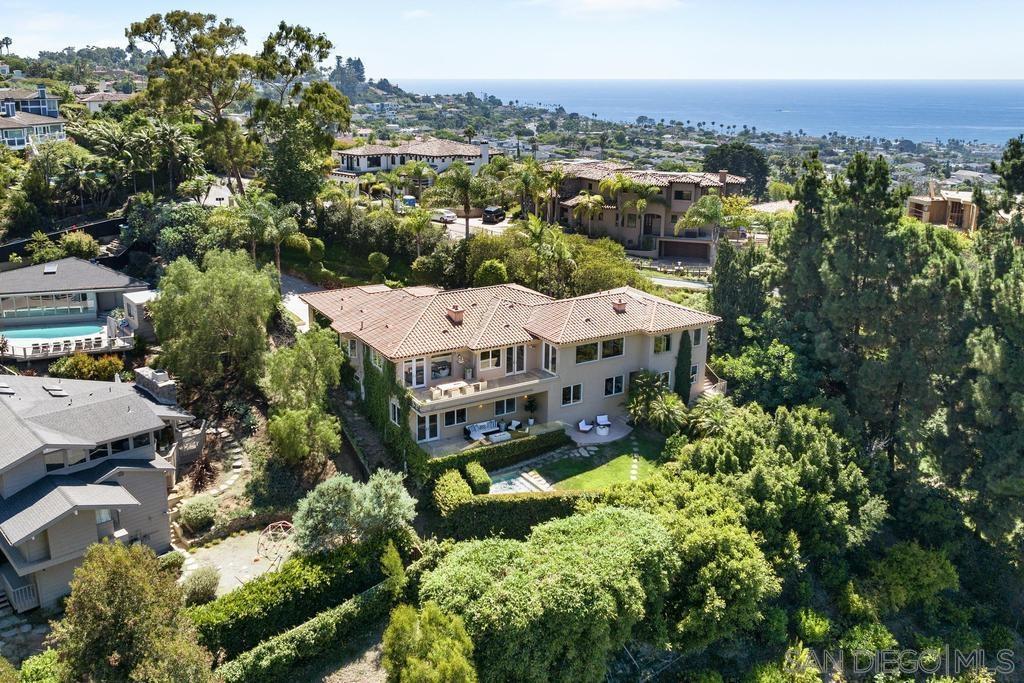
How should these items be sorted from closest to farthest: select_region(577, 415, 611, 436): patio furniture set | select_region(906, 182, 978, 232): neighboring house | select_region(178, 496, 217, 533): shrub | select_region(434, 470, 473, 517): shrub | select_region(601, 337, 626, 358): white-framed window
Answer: select_region(178, 496, 217, 533): shrub
select_region(434, 470, 473, 517): shrub
select_region(577, 415, 611, 436): patio furniture set
select_region(601, 337, 626, 358): white-framed window
select_region(906, 182, 978, 232): neighboring house

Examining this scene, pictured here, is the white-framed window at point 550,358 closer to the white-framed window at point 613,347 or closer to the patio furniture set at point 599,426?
the white-framed window at point 613,347

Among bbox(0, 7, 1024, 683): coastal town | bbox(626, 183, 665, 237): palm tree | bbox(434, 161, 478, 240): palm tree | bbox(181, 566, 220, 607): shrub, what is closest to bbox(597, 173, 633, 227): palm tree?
bbox(626, 183, 665, 237): palm tree

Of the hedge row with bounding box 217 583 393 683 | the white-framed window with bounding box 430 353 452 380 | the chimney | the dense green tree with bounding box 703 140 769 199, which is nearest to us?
the hedge row with bounding box 217 583 393 683

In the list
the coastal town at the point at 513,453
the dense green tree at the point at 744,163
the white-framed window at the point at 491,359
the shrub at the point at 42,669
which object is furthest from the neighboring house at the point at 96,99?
the shrub at the point at 42,669

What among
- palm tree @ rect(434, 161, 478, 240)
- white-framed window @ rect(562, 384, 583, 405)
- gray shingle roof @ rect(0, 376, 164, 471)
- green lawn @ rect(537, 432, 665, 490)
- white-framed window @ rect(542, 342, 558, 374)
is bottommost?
green lawn @ rect(537, 432, 665, 490)

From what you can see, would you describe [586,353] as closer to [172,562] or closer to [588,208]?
[172,562]

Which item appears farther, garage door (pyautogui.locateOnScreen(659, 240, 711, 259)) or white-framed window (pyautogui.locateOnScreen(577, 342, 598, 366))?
garage door (pyautogui.locateOnScreen(659, 240, 711, 259))

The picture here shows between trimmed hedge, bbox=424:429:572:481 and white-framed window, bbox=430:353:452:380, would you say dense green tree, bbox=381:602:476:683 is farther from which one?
white-framed window, bbox=430:353:452:380

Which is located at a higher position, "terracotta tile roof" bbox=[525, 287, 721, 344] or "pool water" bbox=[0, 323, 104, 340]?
"terracotta tile roof" bbox=[525, 287, 721, 344]
